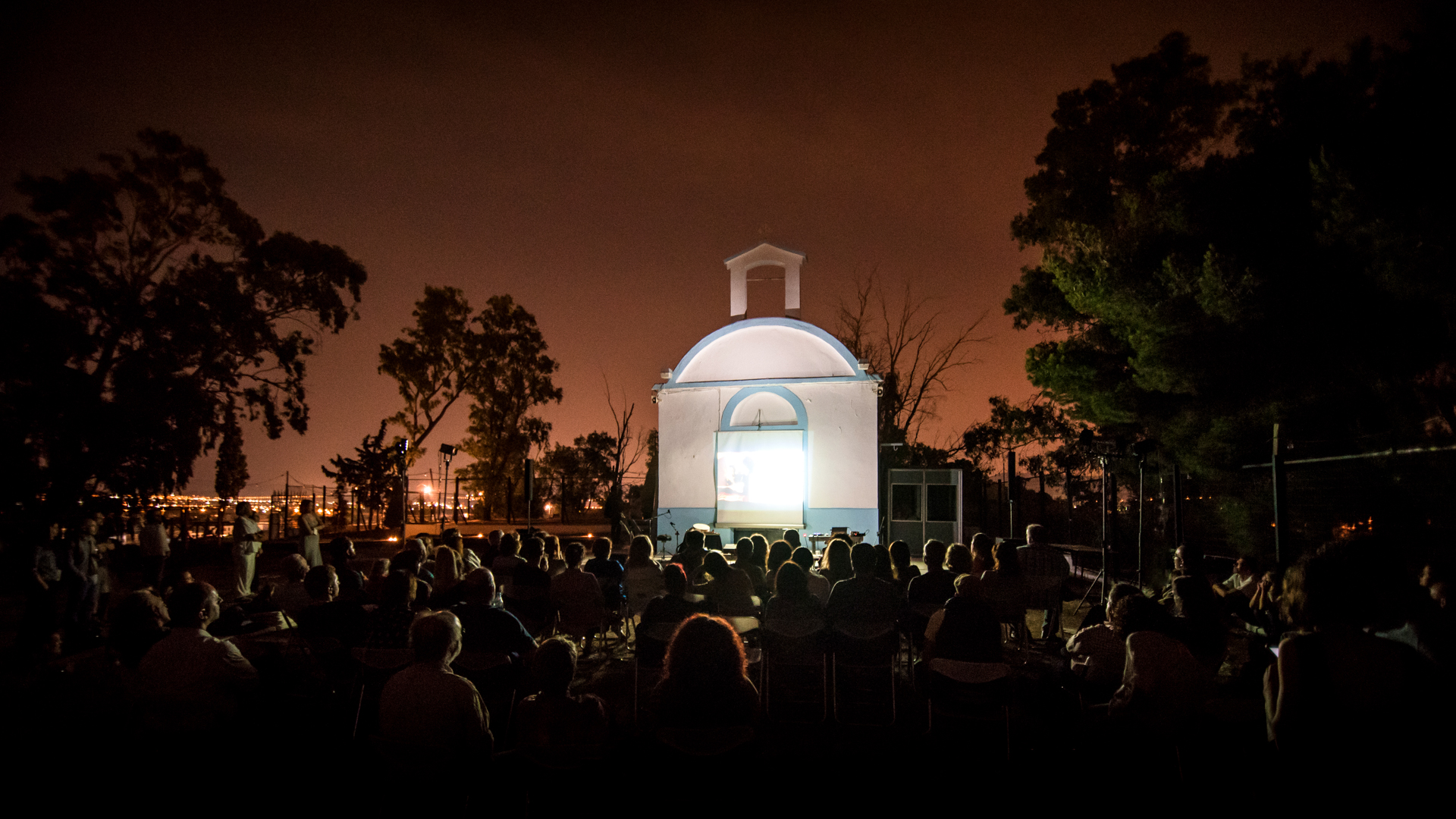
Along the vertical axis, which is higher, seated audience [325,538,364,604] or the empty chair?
seated audience [325,538,364,604]

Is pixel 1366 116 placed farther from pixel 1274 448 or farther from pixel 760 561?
pixel 760 561

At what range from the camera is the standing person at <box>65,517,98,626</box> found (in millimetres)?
7992

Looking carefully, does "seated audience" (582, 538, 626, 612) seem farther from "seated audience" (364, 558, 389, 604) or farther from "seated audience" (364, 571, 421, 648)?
"seated audience" (364, 571, 421, 648)

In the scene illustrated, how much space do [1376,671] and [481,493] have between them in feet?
97.6

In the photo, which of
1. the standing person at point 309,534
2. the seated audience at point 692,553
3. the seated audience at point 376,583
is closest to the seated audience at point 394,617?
the seated audience at point 376,583

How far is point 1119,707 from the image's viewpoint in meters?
3.51

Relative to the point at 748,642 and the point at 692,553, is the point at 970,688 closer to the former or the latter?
the point at 748,642

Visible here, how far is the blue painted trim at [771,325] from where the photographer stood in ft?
50.1

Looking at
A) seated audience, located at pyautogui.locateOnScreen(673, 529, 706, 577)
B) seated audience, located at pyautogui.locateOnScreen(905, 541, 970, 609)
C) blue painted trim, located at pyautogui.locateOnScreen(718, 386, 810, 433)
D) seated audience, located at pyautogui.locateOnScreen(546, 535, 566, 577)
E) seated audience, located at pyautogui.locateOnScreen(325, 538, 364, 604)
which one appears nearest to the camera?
seated audience, located at pyautogui.locateOnScreen(325, 538, 364, 604)

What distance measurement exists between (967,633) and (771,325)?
39.4ft

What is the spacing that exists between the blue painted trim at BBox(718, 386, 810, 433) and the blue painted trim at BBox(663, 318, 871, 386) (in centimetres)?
17

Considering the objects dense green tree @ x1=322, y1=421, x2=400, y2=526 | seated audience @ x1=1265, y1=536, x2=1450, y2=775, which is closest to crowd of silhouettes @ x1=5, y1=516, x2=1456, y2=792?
seated audience @ x1=1265, y1=536, x2=1450, y2=775

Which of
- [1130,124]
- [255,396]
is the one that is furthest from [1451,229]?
[255,396]

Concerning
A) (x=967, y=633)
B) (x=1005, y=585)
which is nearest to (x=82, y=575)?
(x=967, y=633)
